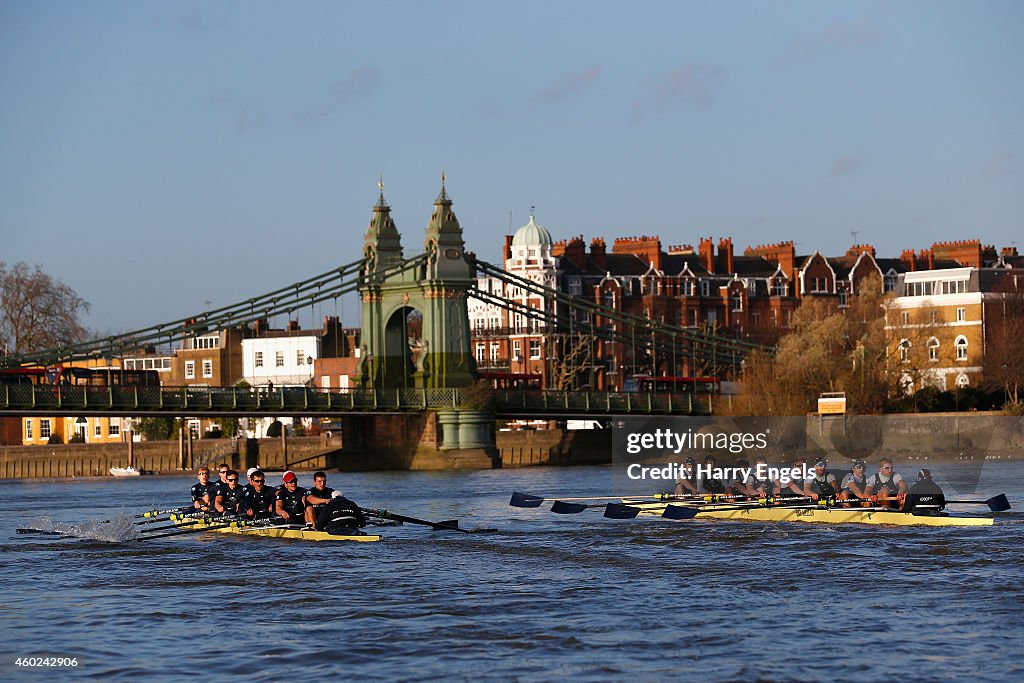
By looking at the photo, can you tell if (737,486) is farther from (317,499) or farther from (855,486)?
(317,499)

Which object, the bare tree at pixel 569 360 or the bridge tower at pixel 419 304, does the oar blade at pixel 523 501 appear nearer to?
the bridge tower at pixel 419 304

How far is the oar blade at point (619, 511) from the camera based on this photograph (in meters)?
36.8

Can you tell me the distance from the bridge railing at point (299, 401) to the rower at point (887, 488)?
45735 mm

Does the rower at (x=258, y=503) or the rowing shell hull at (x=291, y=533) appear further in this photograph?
the rower at (x=258, y=503)

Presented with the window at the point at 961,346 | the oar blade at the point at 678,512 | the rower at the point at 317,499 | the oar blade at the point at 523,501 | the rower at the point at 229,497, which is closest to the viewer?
the rower at the point at 317,499

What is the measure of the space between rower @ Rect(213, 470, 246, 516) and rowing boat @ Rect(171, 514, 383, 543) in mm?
437

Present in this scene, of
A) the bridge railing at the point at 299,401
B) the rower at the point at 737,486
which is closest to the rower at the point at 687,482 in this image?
the rower at the point at 737,486

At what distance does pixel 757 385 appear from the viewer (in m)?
A: 88.2

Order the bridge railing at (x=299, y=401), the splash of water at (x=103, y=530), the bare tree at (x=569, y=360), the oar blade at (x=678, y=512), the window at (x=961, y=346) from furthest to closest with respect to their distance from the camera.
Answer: the bare tree at (x=569, y=360), the window at (x=961, y=346), the bridge railing at (x=299, y=401), the splash of water at (x=103, y=530), the oar blade at (x=678, y=512)

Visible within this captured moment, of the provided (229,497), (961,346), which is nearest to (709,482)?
(229,497)

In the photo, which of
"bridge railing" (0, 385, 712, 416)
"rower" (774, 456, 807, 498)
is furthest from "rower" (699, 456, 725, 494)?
"bridge railing" (0, 385, 712, 416)

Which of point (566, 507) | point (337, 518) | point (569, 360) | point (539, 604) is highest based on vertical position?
point (569, 360)

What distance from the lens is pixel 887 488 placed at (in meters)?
35.2

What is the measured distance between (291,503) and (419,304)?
50.0 metres
